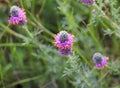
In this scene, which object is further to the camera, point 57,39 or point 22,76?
point 22,76

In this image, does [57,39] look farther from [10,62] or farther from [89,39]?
[10,62]

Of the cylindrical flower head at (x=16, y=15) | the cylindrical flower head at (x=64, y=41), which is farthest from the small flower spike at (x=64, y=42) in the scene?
the cylindrical flower head at (x=16, y=15)

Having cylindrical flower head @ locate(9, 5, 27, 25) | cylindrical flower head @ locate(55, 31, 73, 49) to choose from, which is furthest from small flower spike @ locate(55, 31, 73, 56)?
cylindrical flower head @ locate(9, 5, 27, 25)

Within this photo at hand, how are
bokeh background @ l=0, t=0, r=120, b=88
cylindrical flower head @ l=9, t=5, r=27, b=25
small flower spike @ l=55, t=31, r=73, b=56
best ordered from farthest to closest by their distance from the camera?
1. bokeh background @ l=0, t=0, r=120, b=88
2. cylindrical flower head @ l=9, t=5, r=27, b=25
3. small flower spike @ l=55, t=31, r=73, b=56

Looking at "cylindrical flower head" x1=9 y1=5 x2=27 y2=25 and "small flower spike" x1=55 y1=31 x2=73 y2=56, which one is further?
"cylindrical flower head" x1=9 y1=5 x2=27 y2=25

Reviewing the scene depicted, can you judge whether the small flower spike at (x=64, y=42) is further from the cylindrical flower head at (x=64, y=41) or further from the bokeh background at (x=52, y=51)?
the bokeh background at (x=52, y=51)

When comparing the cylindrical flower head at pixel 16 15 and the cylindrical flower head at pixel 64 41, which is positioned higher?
the cylindrical flower head at pixel 16 15

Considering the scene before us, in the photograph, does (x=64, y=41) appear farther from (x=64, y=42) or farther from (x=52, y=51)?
Result: (x=52, y=51)

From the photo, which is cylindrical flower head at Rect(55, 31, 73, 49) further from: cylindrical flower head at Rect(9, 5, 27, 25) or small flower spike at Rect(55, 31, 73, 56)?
cylindrical flower head at Rect(9, 5, 27, 25)

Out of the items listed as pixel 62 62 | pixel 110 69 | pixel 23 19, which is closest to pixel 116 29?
pixel 110 69
